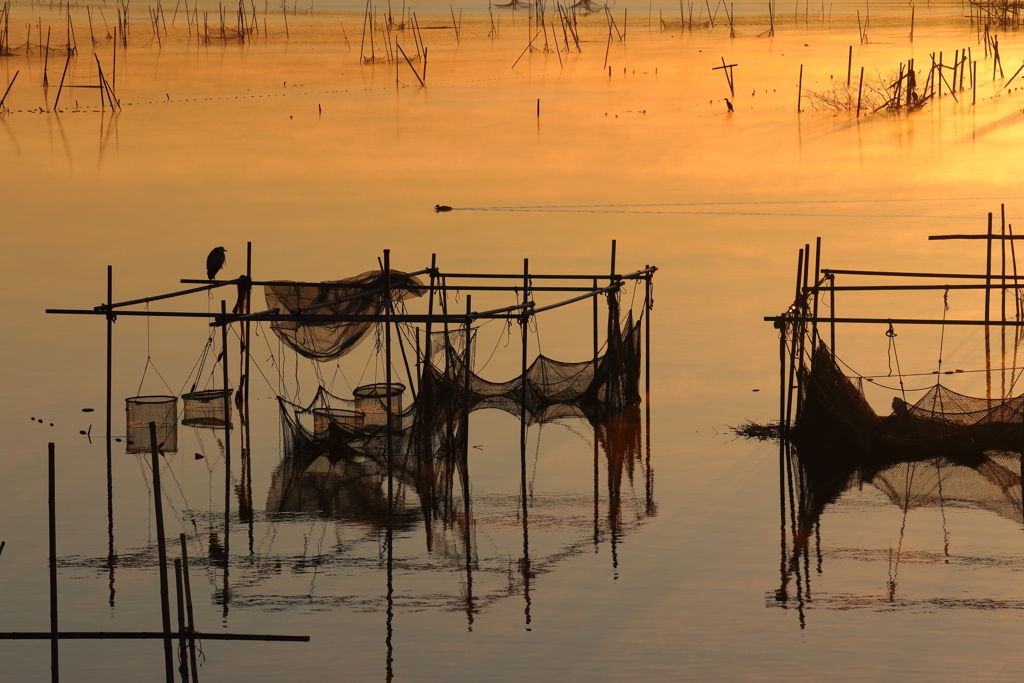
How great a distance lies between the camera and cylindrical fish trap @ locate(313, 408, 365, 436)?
11.3 m

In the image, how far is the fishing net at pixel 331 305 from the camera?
1143 cm

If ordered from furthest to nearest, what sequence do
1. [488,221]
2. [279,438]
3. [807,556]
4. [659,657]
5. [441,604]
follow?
[488,221] < [279,438] < [807,556] < [441,604] < [659,657]

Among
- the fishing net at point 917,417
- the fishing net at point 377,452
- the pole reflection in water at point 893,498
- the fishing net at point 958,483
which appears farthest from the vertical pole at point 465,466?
the fishing net at point 958,483

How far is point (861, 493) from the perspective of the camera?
1106 cm

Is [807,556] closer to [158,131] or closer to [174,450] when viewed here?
[174,450]

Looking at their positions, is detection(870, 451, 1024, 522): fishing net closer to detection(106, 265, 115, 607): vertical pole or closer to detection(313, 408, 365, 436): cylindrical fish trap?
detection(313, 408, 365, 436): cylindrical fish trap

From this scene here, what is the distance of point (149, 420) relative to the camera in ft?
37.7

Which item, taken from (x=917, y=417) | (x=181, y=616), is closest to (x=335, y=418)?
(x=917, y=417)

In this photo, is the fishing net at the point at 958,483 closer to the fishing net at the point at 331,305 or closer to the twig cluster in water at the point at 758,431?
the twig cluster in water at the point at 758,431

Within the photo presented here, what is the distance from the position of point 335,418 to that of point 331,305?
0.92m

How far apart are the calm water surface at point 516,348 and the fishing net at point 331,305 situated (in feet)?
3.27

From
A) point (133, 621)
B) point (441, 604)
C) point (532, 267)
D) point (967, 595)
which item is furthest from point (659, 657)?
A: point (532, 267)

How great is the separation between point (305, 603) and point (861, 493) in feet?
13.4

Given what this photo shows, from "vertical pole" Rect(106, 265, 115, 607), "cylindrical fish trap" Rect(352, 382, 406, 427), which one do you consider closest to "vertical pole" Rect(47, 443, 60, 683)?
"vertical pole" Rect(106, 265, 115, 607)
